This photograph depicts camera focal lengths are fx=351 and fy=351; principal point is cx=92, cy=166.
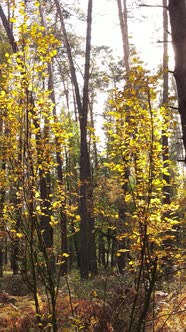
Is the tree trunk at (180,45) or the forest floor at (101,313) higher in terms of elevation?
the tree trunk at (180,45)

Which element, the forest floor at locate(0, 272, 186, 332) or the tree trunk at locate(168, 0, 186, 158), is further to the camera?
the forest floor at locate(0, 272, 186, 332)

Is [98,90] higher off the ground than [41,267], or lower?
higher

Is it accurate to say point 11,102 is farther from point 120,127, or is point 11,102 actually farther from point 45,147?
point 120,127

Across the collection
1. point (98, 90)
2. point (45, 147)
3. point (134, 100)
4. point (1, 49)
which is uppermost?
point (98, 90)

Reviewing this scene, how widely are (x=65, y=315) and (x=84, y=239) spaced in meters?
5.49

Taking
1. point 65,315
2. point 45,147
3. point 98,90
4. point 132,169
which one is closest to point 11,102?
point 45,147

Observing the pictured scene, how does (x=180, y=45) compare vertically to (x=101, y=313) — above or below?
above

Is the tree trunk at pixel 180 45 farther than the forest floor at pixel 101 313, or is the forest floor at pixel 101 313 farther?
the forest floor at pixel 101 313

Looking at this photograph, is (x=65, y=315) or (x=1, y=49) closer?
(x=65, y=315)

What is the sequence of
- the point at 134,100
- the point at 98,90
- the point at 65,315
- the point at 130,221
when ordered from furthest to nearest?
1. the point at 98,90
2. the point at 65,315
3. the point at 130,221
4. the point at 134,100

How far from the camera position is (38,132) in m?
4.28

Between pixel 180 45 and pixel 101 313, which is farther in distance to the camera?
pixel 101 313

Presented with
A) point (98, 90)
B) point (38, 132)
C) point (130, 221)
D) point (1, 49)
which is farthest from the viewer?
point (98, 90)

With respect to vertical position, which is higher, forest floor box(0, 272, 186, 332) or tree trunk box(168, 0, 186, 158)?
tree trunk box(168, 0, 186, 158)
